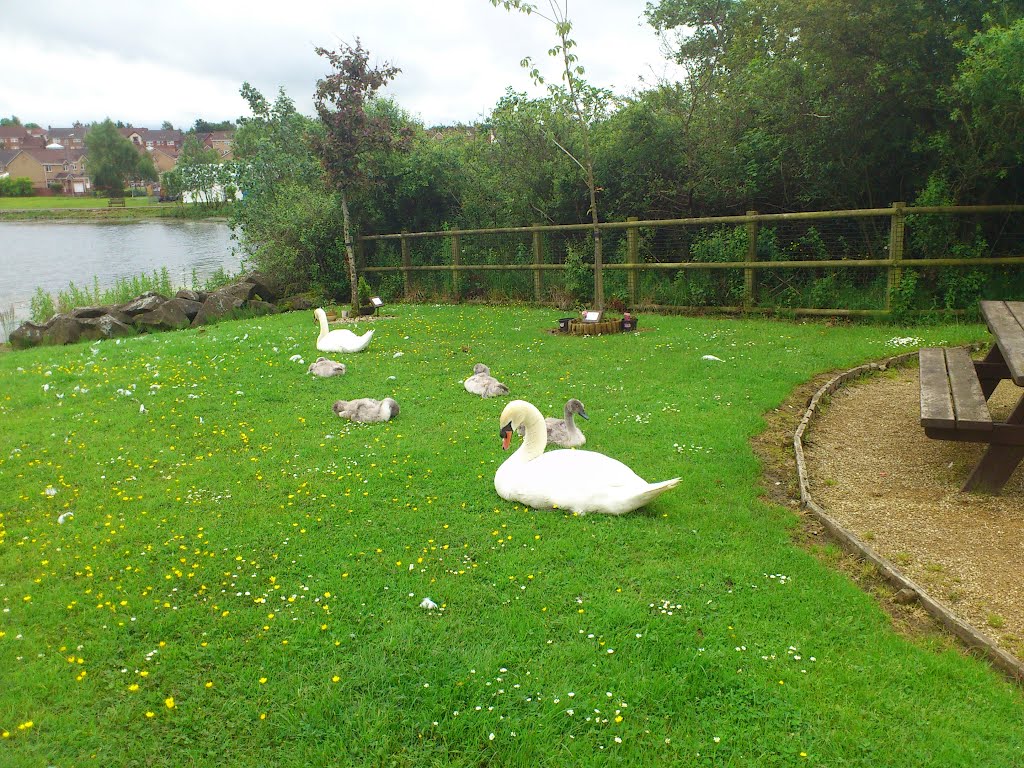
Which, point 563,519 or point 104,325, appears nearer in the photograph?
point 563,519

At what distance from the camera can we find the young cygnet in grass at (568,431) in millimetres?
7145

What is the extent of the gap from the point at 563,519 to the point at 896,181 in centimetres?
1264

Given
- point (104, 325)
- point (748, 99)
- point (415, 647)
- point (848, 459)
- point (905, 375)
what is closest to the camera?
point (415, 647)

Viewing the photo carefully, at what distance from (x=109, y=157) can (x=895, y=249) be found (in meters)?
91.5

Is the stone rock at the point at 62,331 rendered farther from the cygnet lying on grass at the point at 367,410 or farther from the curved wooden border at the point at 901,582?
the curved wooden border at the point at 901,582

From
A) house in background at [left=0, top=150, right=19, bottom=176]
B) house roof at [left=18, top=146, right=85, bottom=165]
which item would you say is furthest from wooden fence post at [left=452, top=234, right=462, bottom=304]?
house roof at [left=18, top=146, right=85, bottom=165]

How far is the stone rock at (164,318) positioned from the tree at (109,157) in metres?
78.2

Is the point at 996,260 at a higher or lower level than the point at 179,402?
higher

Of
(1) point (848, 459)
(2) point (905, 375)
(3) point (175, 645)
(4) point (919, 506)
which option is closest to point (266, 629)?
(3) point (175, 645)

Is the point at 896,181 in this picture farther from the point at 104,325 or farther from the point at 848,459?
the point at 104,325

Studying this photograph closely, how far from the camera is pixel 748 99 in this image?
1533cm

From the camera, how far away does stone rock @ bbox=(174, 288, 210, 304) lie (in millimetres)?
18984

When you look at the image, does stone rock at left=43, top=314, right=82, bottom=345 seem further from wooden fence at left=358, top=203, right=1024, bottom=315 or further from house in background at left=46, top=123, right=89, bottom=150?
house in background at left=46, top=123, right=89, bottom=150

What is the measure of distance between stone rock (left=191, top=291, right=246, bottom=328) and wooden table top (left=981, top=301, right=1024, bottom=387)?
16875 millimetres
